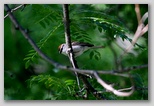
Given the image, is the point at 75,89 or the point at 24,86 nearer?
the point at 75,89

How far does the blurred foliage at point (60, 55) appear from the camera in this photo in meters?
2.38

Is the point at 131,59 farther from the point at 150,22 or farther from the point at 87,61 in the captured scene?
the point at 150,22

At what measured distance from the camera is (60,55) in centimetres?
342

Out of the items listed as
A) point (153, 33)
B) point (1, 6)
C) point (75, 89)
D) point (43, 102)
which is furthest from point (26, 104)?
point (153, 33)

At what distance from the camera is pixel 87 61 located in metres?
3.06

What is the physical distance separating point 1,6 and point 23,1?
6.3 inches

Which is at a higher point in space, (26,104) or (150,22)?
(150,22)

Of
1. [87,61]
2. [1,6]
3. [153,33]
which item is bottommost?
[87,61]

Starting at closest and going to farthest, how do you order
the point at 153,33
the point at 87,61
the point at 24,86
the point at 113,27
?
1. the point at 113,27
2. the point at 153,33
3. the point at 87,61
4. the point at 24,86

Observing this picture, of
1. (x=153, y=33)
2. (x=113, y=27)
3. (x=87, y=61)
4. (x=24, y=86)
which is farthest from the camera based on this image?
(x=24, y=86)

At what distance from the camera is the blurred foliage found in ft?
7.79

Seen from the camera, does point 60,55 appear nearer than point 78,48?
No

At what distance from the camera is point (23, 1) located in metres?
2.69

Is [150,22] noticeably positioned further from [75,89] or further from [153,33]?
[75,89]
